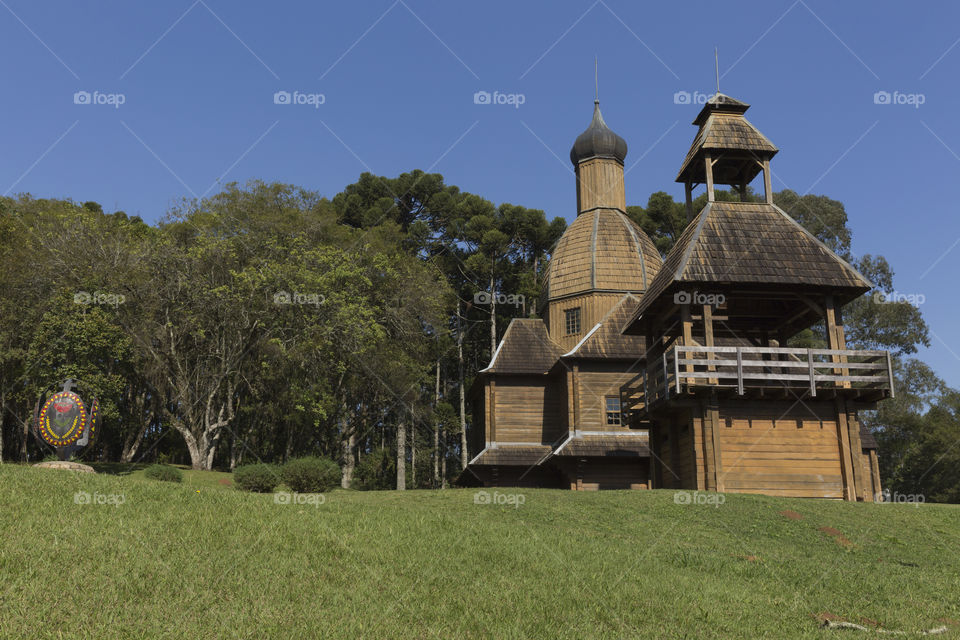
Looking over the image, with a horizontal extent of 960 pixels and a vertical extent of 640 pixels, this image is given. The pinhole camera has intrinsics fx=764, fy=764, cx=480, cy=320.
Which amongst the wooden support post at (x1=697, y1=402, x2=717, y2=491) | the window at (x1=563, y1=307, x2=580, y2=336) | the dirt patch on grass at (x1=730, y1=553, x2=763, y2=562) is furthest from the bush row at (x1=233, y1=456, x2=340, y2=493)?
the window at (x1=563, y1=307, x2=580, y2=336)

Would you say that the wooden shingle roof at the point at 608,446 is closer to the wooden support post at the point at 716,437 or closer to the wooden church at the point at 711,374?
the wooden church at the point at 711,374

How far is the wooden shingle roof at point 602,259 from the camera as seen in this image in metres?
37.8

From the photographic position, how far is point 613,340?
1379 inches

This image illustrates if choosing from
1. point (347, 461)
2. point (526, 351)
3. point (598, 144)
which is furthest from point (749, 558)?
point (598, 144)

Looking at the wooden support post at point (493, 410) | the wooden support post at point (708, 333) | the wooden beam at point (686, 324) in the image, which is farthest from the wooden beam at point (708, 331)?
the wooden support post at point (493, 410)

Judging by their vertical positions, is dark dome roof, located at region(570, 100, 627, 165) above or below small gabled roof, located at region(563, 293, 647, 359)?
above

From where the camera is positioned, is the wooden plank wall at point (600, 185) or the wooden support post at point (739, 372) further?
the wooden plank wall at point (600, 185)

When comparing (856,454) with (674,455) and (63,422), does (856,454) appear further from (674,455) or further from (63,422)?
(63,422)

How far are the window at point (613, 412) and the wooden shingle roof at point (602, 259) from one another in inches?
243

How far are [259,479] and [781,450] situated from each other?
16478 mm

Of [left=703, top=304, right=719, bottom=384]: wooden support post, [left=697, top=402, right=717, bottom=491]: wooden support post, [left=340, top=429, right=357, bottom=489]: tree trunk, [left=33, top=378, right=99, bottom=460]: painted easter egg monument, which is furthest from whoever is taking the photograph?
[left=340, top=429, right=357, bottom=489]: tree trunk

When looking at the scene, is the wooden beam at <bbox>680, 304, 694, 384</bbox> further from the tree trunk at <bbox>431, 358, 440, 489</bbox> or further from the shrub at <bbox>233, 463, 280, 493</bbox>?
the tree trunk at <bbox>431, 358, 440, 489</bbox>

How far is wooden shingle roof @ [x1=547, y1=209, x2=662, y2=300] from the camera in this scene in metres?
37.8

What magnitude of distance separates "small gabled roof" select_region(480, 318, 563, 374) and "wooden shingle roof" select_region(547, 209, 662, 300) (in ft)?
6.49
